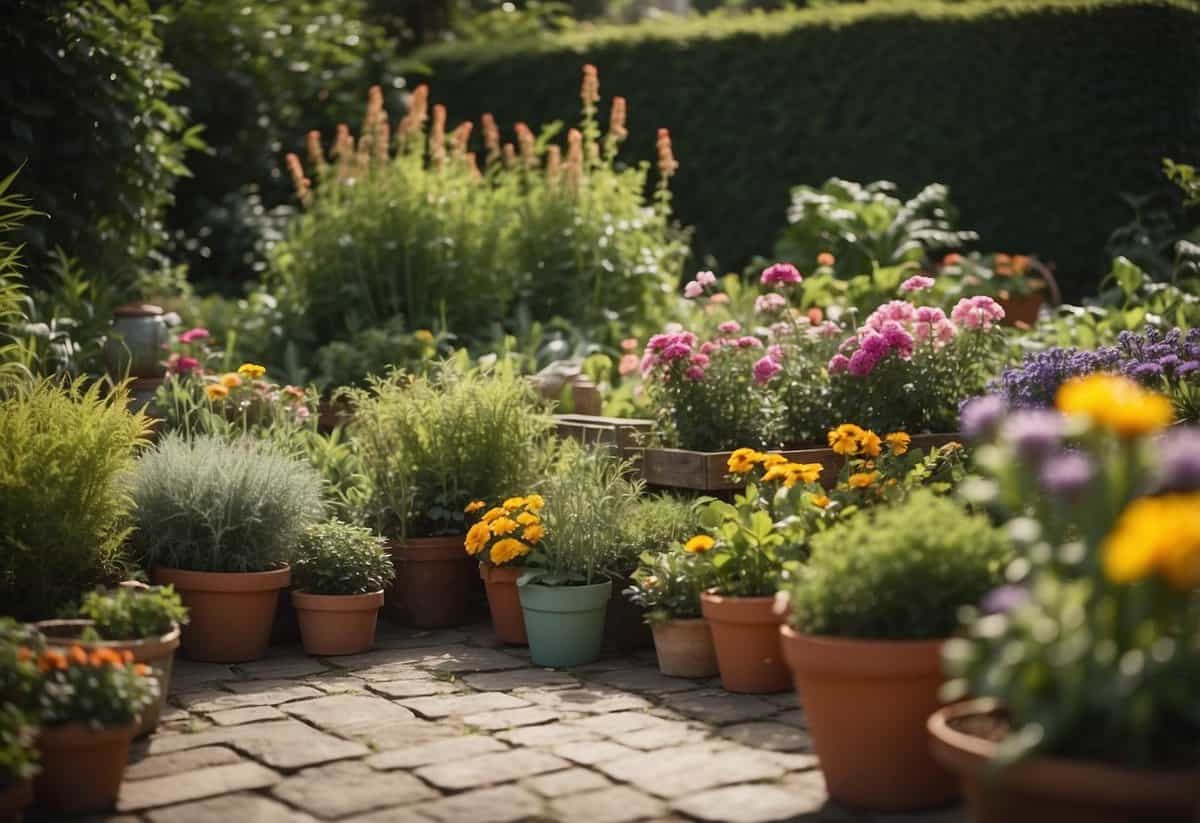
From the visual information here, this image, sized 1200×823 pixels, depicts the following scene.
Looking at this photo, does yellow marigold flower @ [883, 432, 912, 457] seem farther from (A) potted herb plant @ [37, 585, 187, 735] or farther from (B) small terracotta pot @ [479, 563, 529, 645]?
(A) potted herb plant @ [37, 585, 187, 735]

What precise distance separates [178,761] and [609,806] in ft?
3.89

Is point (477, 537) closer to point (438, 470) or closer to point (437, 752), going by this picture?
point (438, 470)

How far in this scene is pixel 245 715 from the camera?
4.11 m

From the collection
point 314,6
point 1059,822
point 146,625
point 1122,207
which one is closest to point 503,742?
point 146,625

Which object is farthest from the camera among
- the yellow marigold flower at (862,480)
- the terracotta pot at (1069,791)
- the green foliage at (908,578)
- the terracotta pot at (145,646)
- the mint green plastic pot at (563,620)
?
the mint green plastic pot at (563,620)

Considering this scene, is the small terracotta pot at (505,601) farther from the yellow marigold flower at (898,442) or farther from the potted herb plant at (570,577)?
the yellow marigold flower at (898,442)

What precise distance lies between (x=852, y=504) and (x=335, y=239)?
165 inches

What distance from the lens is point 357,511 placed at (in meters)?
5.43

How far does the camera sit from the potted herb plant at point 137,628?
3785 millimetres

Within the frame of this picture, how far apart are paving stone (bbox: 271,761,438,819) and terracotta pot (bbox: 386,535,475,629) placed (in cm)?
173

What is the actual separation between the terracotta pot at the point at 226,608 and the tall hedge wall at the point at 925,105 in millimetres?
5804

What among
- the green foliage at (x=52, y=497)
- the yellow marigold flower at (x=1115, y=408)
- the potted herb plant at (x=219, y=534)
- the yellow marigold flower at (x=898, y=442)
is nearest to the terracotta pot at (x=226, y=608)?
the potted herb plant at (x=219, y=534)

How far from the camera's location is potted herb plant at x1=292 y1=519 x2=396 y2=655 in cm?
490

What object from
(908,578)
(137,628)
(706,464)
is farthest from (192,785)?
(706,464)
